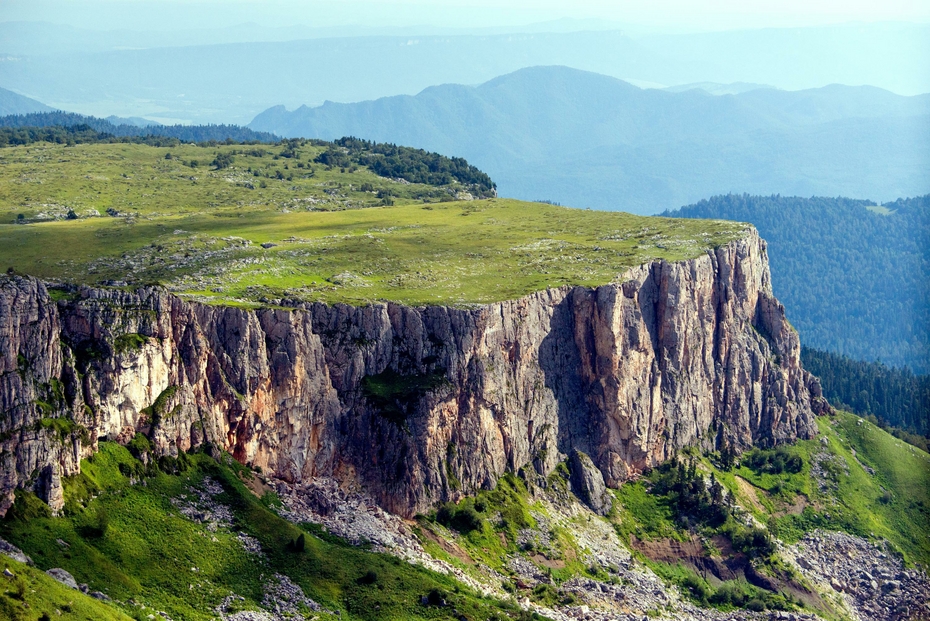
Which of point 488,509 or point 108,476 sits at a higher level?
point 108,476

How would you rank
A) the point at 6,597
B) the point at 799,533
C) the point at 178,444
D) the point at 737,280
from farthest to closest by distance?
1. the point at 737,280
2. the point at 799,533
3. the point at 178,444
4. the point at 6,597

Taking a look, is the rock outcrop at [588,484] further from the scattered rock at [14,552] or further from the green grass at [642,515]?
the scattered rock at [14,552]

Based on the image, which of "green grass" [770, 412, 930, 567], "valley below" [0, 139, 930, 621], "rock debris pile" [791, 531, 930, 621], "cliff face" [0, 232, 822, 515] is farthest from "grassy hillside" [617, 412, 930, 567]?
"cliff face" [0, 232, 822, 515]

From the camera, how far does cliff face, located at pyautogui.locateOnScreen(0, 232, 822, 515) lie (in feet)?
270

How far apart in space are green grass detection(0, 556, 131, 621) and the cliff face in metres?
7.76

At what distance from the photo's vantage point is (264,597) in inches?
3263

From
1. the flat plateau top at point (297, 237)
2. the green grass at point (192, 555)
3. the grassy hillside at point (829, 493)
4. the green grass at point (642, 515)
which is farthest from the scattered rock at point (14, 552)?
the grassy hillside at point (829, 493)

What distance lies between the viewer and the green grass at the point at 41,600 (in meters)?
65.6

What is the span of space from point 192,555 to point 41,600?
50.2ft

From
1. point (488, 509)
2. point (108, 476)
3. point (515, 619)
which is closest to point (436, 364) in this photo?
point (488, 509)

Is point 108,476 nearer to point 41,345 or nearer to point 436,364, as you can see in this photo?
point 41,345

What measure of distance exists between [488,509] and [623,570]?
1419cm

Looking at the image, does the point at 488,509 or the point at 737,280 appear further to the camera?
the point at 737,280

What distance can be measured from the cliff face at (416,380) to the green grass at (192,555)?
7.80ft
